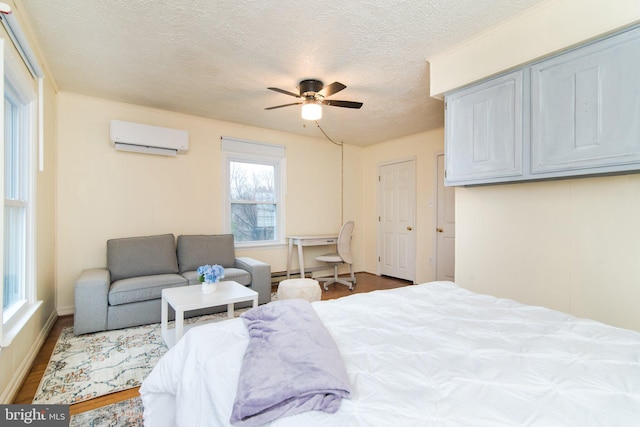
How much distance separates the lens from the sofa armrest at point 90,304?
8.94 feet

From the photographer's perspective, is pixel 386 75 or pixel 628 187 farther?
pixel 386 75

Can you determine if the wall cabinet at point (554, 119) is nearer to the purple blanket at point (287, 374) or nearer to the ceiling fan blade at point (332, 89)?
the ceiling fan blade at point (332, 89)

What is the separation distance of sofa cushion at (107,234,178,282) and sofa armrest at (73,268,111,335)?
1.36 feet

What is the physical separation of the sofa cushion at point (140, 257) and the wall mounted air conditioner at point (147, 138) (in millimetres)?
1042

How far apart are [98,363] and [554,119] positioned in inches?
139

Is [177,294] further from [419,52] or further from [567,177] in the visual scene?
[567,177]

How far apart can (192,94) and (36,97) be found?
1293 millimetres

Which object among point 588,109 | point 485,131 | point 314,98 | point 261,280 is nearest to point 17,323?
point 261,280

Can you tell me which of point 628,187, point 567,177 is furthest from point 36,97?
point 628,187

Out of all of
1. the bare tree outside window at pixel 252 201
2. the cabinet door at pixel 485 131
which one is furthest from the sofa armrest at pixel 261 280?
the cabinet door at pixel 485 131

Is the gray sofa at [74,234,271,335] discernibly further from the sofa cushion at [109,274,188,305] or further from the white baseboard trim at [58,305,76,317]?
the white baseboard trim at [58,305,76,317]

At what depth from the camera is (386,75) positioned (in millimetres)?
2850

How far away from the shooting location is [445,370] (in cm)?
98

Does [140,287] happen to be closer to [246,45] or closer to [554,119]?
[246,45]
